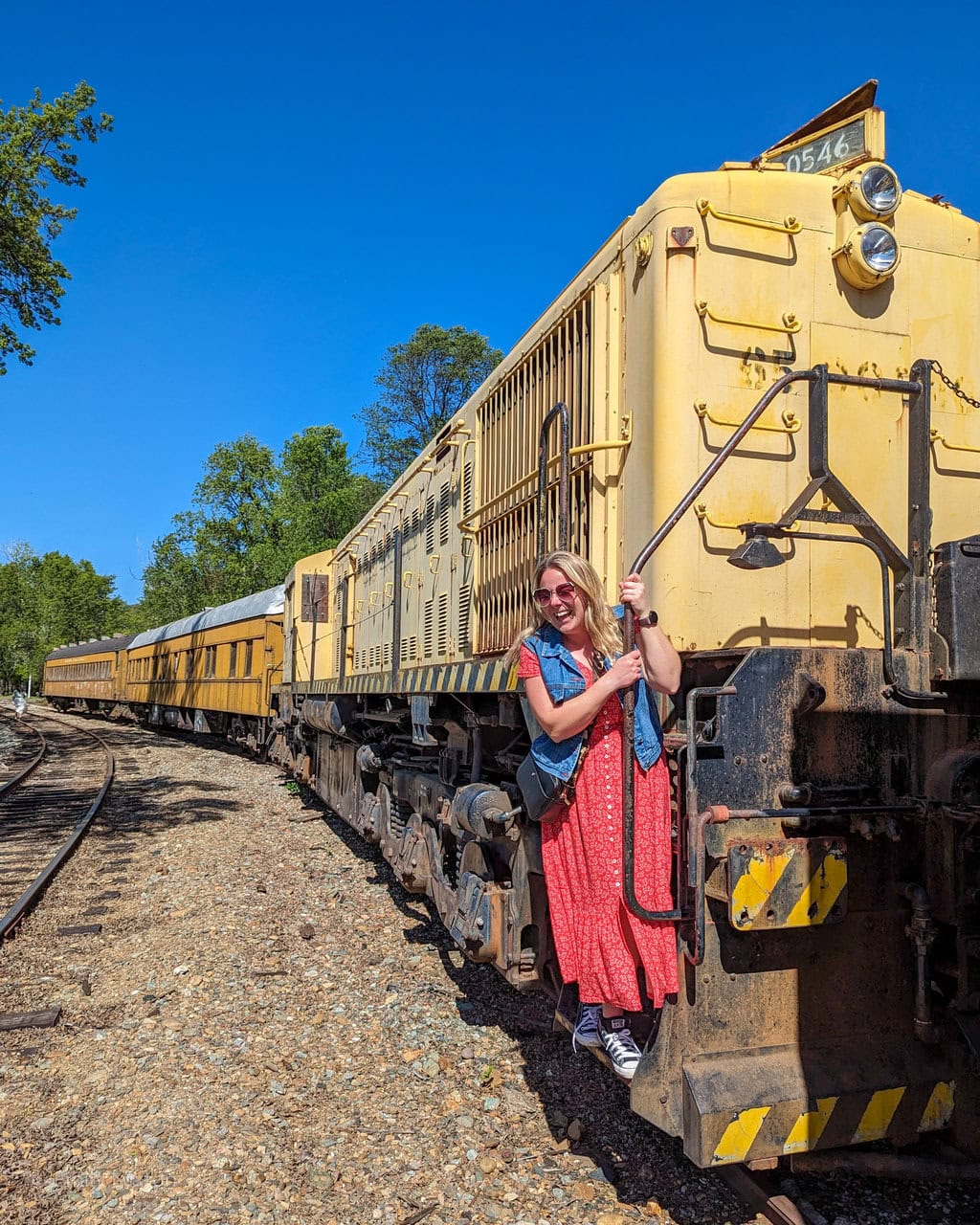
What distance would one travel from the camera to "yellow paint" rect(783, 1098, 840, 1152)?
2609 millimetres

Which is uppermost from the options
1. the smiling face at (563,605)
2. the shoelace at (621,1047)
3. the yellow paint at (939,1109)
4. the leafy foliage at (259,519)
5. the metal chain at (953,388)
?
the leafy foliage at (259,519)

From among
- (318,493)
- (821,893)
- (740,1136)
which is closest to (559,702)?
(821,893)

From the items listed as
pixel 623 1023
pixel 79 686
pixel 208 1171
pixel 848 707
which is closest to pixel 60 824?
pixel 208 1171

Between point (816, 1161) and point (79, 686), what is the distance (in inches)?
1670

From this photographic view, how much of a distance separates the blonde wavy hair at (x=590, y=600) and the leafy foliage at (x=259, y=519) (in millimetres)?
30136

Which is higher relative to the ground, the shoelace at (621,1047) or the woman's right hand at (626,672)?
the woman's right hand at (626,672)

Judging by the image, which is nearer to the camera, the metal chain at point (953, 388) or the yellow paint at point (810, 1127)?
the yellow paint at point (810, 1127)

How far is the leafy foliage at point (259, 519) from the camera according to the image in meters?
33.8

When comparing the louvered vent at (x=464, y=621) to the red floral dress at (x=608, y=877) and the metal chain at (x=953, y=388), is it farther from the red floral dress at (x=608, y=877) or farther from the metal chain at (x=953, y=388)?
the metal chain at (x=953, y=388)

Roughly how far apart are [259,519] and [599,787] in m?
37.7

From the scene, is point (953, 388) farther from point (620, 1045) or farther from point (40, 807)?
point (40, 807)

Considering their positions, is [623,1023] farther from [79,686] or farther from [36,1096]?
[79,686]

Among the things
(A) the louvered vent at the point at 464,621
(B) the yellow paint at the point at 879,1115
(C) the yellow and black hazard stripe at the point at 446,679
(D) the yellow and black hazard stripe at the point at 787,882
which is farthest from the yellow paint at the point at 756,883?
(A) the louvered vent at the point at 464,621

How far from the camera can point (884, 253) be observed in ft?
11.3
